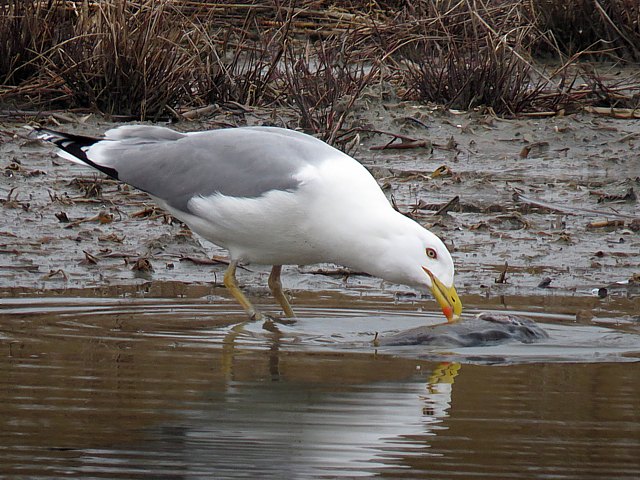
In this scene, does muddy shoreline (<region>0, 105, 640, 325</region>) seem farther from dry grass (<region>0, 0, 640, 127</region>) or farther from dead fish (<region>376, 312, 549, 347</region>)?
dead fish (<region>376, 312, 549, 347</region>)

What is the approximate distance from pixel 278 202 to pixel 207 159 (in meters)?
0.64

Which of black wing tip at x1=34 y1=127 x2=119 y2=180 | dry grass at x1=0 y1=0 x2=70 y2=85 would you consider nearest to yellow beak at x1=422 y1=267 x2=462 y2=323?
black wing tip at x1=34 y1=127 x2=119 y2=180

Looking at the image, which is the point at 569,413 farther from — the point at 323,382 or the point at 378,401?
the point at 323,382

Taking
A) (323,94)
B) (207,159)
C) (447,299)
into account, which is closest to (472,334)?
(447,299)

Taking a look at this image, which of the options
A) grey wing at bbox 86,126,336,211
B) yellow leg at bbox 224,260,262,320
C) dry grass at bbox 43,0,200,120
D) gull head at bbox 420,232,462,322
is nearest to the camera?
gull head at bbox 420,232,462,322

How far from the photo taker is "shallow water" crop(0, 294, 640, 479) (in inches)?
133

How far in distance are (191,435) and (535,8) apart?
8993 millimetres

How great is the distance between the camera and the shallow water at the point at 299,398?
3.39 m

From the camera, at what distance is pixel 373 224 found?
17.7 feet

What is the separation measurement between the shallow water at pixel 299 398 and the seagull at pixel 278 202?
1.02ft

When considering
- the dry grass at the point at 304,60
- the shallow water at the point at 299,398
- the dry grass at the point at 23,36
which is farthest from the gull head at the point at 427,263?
the dry grass at the point at 23,36

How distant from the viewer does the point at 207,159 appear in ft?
19.6

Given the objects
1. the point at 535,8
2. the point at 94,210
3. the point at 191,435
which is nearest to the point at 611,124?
the point at 535,8

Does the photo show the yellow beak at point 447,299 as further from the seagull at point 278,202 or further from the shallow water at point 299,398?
the shallow water at point 299,398
